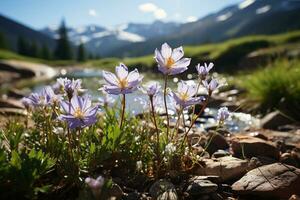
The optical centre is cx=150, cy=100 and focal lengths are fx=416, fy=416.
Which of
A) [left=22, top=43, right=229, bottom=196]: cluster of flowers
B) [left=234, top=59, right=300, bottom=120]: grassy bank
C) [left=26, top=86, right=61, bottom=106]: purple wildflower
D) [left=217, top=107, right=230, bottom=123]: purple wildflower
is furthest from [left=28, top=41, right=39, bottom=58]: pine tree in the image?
[left=22, top=43, right=229, bottom=196]: cluster of flowers

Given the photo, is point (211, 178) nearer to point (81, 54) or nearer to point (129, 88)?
point (129, 88)

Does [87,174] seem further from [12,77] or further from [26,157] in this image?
[12,77]

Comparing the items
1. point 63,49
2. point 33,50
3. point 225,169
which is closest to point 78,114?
point 225,169

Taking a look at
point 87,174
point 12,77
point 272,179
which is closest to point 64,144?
point 87,174

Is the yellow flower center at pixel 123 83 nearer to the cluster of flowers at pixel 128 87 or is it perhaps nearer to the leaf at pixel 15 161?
the cluster of flowers at pixel 128 87

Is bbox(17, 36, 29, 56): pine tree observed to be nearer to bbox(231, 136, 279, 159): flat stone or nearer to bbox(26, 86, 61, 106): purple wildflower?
bbox(231, 136, 279, 159): flat stone

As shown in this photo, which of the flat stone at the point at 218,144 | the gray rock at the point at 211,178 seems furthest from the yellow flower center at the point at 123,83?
the flat stone at the point at 218,144
